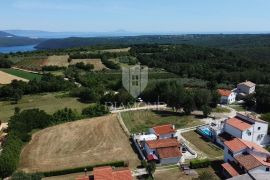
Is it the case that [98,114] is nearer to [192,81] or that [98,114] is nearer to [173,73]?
[192,81]

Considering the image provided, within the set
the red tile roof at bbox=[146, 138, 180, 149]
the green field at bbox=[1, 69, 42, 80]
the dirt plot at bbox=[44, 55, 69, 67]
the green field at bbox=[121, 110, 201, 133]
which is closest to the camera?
the red tile roof at bbox=[146, 138, 180, 149]

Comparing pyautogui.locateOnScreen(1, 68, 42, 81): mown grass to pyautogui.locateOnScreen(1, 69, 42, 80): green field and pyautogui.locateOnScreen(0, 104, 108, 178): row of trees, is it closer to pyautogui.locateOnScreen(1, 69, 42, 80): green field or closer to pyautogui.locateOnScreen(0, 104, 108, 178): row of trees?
pyautogui.locateOnScreen(1, 69, 42, 80): green field

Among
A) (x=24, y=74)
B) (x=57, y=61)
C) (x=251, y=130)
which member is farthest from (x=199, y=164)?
(x=57, y=61)

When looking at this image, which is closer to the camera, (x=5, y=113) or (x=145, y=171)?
(x=145, y=171)

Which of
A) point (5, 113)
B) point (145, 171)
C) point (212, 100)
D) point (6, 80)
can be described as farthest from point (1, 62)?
point (145, 171)

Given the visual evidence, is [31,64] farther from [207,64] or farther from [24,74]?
[207,64]

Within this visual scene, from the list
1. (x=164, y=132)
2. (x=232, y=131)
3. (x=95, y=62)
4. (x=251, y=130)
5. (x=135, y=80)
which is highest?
(x=135, y=80)

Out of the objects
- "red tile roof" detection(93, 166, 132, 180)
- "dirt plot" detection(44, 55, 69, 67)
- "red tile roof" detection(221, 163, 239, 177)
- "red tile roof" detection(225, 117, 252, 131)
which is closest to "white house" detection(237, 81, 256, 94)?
"red tile roof" detection(225, 117, 252, 131)
